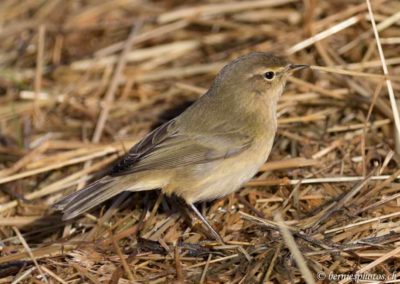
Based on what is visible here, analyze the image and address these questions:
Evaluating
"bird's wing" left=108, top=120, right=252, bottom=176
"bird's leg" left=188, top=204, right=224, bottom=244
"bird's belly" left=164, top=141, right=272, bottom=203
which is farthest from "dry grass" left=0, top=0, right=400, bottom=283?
"bird's wing" left=108, top=120, right=252, bottom=176

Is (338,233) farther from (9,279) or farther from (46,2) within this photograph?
(46,2)

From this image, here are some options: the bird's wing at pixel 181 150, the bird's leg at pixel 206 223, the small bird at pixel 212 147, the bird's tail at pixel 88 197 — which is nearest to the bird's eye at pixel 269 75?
the small bird at pixel 212 147

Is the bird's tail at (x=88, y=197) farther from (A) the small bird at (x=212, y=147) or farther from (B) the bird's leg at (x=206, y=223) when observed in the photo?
(B) the bird's leg at (x=206, y=223)

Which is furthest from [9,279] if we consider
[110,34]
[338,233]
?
[110,34]

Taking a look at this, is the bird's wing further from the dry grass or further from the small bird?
the dry grass

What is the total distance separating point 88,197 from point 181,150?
28.8 inches

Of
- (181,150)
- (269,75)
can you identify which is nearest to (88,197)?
(181,150)

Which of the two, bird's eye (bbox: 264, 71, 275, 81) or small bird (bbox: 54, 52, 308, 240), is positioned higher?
bird's eye (bbox: 264, 71, 275, 81)

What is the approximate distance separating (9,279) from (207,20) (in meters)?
3.49

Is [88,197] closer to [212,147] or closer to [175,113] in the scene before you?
[212,147]

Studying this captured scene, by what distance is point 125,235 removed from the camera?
4578mm

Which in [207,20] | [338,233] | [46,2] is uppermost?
[46,2]

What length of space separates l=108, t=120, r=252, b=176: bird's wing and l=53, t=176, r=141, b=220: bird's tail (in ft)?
0.30

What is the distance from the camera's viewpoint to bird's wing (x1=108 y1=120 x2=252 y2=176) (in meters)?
A: 4.63
